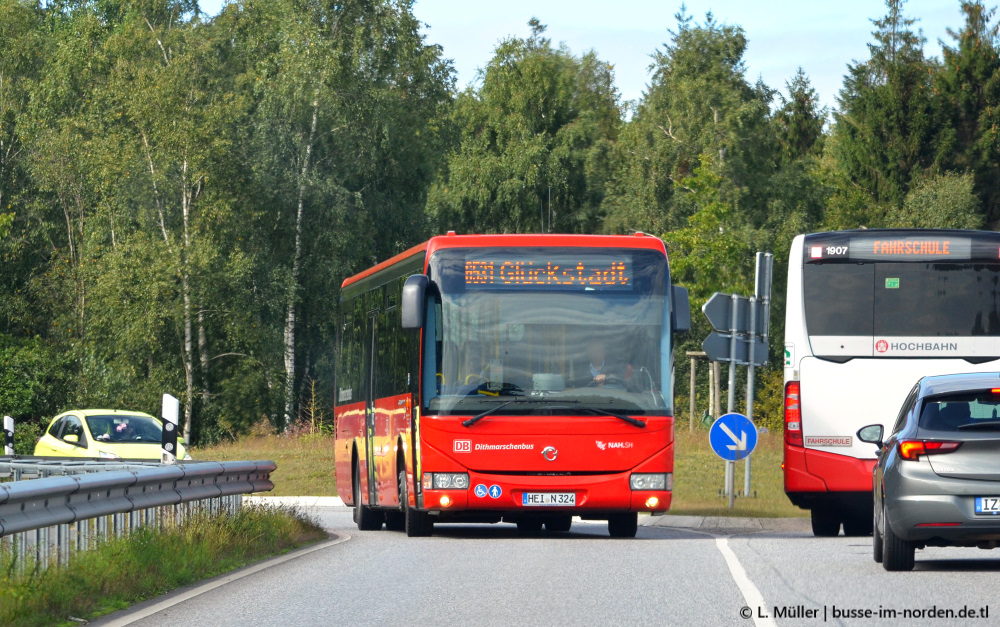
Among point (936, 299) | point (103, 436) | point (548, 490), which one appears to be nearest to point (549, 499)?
point (548, 490)

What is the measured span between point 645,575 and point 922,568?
2.27 m

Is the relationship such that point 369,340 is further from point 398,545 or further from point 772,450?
point 772,450

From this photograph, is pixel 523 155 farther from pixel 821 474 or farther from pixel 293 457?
pixel 821 474

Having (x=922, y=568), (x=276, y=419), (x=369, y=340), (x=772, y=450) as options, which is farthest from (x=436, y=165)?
(x=922, y=568)

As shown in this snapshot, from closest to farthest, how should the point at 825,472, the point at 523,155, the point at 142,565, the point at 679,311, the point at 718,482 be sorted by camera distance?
the point at 142,565 < the point at 679,311 < the point at 825,472 < the point at 718,482 < the point at 523,155

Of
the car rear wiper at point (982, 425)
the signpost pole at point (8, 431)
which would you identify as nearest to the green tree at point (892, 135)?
the signpost pole at point (8, 431)

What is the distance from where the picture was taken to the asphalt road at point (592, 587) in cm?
1040

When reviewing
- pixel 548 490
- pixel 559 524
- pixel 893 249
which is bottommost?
pixel 559 524

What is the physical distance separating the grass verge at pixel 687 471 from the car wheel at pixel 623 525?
6.00 m

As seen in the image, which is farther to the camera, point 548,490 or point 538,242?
point 538,242

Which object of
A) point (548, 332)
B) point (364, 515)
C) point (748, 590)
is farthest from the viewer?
point (364, 515)

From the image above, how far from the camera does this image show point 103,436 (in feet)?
97.0

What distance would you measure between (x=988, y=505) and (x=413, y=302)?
6.62 meters

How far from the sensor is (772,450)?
39281mm
